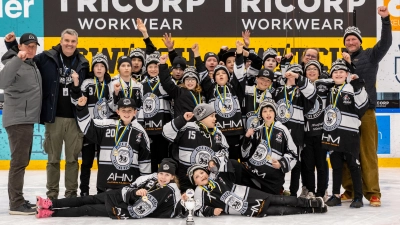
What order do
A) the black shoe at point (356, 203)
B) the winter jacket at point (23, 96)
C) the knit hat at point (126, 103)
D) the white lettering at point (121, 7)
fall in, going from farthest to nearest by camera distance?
1. the white lettering at point (121, 7)
2. the black shoe at point (356, 203)
3. the knit hat at point (126, 103)
4. the winter jacket at point (23, 96)

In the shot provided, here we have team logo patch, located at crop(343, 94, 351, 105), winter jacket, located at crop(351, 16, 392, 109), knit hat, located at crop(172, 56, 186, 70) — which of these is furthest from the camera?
knit hat, located at crop(172, 56, 186, 70)

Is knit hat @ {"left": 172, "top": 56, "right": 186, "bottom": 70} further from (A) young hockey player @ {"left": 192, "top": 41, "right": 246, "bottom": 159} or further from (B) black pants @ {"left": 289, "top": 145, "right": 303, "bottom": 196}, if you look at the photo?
(B) black pants @ {"left": 289, "top": 145, "right": 303, "bottom": 196}

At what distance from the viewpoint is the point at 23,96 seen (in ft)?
20.6

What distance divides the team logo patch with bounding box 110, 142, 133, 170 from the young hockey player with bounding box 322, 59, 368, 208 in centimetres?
179

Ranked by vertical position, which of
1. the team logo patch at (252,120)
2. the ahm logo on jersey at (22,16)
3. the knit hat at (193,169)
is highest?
the ahm logo on jersey at (22,16)

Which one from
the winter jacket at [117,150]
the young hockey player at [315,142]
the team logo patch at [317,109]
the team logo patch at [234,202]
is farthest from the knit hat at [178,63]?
the team logo patch at [234,202]

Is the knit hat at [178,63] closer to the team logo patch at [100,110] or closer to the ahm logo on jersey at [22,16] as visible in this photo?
the team logo patch at [100,110]

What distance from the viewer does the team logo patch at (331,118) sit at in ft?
21.7

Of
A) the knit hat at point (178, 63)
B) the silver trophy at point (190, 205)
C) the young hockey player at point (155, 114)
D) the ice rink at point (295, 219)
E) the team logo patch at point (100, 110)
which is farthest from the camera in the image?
the knit hat at point (178, 63)

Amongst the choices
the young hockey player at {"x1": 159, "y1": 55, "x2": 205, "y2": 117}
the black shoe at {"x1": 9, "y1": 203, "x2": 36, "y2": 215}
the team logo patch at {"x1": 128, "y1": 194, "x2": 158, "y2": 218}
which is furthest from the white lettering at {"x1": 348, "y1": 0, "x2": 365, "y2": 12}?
the black shoe at {"x1": 9, "y1": 203, "x2": 36, "y2": 215}

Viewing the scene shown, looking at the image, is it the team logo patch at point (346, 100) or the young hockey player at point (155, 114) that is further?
the young hockey player at point (155, 114)

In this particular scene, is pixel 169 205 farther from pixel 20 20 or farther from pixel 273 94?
pixel 20 20

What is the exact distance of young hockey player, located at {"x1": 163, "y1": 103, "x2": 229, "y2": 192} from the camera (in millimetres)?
6461

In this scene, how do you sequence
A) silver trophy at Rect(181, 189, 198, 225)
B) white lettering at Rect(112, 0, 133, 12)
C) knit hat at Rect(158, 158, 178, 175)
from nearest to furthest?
1. silver trophy at Rect(181, 189, 198, 225)
2. knit hat at Rect(158, 158, 178, 175)
3. white lettering at Rect(112, 0, 133, 12)
